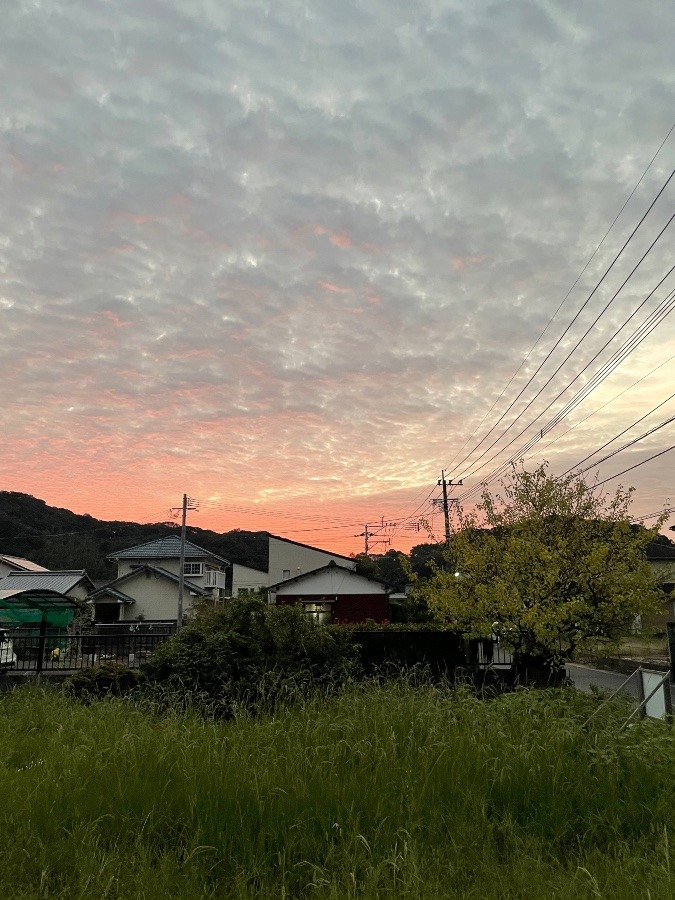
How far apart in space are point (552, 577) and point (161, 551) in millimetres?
45927

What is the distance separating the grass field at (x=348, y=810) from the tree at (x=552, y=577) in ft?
16.7

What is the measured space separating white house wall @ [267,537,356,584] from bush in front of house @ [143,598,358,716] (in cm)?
4718

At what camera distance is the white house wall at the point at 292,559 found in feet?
192

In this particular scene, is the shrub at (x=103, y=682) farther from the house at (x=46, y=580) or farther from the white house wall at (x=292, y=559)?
the white house wall at (x=292, y=559)

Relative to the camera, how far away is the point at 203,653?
10.3 meters

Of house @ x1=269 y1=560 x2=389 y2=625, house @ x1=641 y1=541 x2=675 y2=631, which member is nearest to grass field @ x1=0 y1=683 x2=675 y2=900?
house @ x1=641 y1=541 x2=675 y2=631

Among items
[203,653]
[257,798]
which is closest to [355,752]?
[257,798]

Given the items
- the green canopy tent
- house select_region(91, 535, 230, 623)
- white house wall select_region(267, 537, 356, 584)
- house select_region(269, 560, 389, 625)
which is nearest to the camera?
the green canopy tent

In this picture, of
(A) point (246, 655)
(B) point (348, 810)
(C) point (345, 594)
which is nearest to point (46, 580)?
(C) point (345, 594)

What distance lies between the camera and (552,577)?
437 inches

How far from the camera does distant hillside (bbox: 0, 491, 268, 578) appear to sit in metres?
69.9

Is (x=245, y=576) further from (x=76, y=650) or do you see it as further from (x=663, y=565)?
(x=76, y=650)

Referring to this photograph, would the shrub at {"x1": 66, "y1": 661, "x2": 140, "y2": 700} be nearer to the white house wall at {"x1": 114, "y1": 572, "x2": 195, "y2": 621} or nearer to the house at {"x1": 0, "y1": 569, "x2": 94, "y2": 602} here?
the house at {"x1": 0, "y1": 569, "x2": 94, "y2": 602}

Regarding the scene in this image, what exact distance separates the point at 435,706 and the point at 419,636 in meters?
9.60
